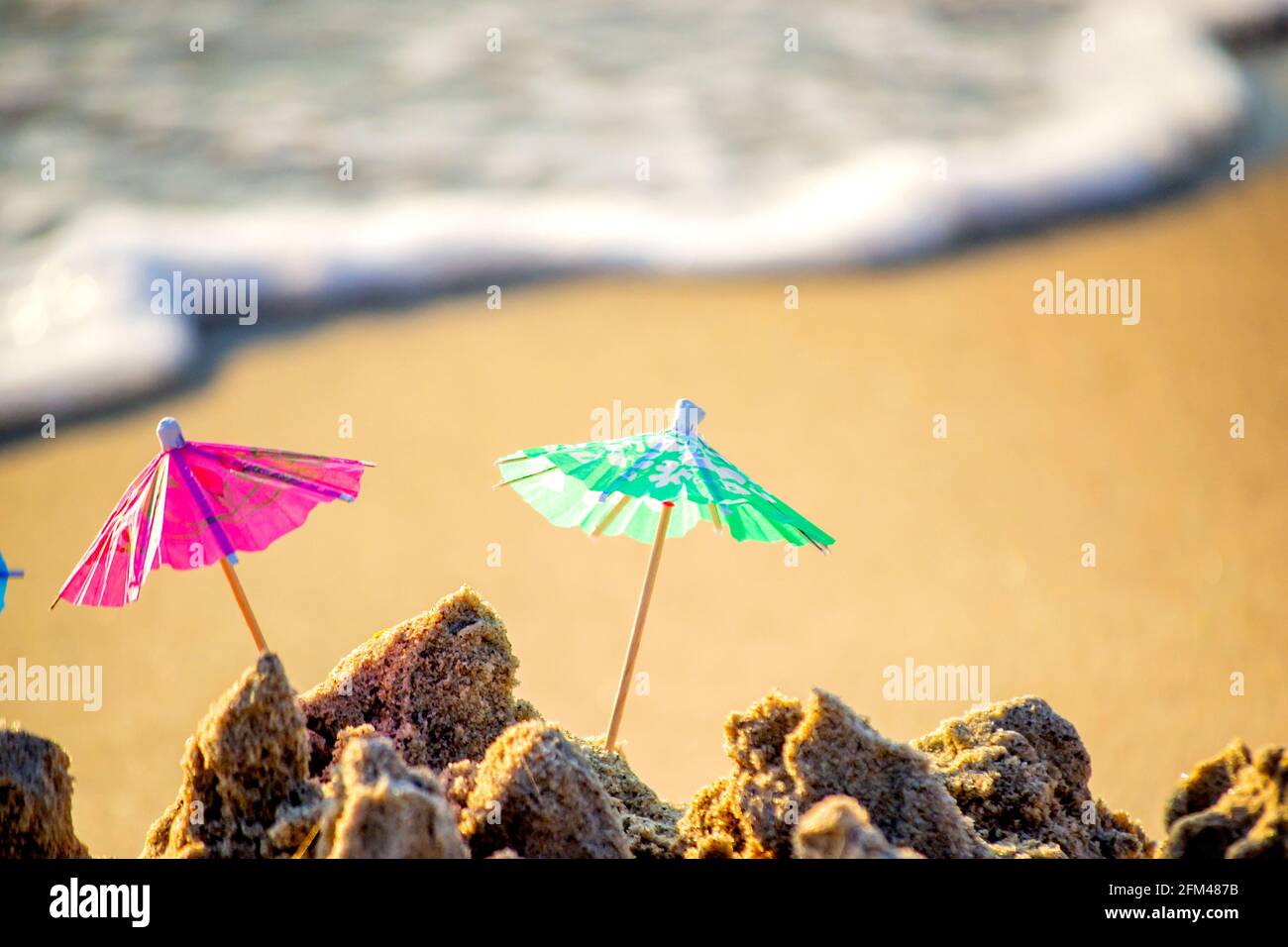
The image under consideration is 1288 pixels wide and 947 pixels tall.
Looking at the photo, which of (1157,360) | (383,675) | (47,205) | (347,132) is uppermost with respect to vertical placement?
(347,132)

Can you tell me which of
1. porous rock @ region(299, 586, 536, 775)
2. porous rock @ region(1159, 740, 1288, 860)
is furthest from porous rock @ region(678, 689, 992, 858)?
porous rock @ region(299, 586, 536, 775)

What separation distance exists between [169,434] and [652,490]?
0.80 meters

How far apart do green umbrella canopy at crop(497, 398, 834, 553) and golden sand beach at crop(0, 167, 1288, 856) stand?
6.15 feet

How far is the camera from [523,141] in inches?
293

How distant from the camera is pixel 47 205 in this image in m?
6.90

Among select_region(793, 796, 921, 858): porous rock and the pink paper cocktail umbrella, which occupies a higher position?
the pink paper cocktail umbrella

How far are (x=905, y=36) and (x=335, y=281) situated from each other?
13.0ft

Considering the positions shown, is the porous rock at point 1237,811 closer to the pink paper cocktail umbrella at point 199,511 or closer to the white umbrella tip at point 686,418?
the white umbrella tip at point 686,418

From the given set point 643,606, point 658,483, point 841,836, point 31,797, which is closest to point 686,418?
point 658,483

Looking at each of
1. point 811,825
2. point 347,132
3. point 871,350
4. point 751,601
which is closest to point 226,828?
point 811,825

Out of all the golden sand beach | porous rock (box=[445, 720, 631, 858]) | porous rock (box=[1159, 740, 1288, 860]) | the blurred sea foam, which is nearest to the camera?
porous rock (box=[1159, 740, 1288, 860])

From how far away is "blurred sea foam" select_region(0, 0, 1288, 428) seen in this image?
6.30 m

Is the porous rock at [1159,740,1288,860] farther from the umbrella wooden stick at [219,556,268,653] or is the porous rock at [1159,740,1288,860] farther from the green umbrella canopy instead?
the umbrella wooden stick at [219,556,268,653]

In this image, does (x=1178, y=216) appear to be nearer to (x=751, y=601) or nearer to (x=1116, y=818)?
(x=751, y=601)
